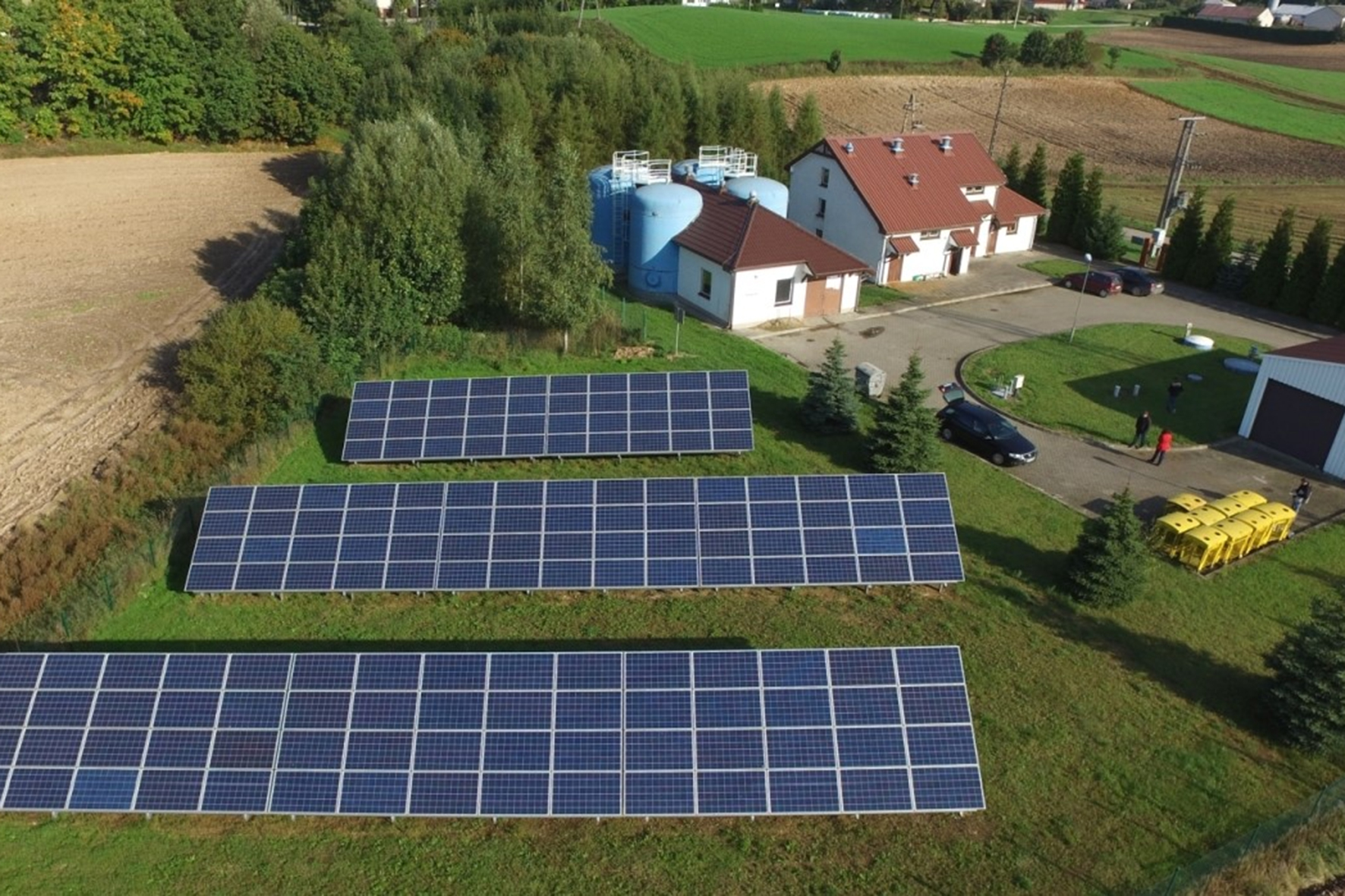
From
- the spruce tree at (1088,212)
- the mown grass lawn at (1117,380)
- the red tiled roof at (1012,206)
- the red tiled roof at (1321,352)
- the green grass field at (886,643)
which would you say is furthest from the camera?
the spruce tree at (1088,212)

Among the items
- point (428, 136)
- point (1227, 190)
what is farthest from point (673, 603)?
point (1227, 190)

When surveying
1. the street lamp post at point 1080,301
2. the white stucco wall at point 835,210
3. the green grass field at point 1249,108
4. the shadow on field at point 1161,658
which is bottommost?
the shadow on field at point 1161,658

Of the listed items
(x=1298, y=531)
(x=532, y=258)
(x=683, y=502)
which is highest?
(x=532, y=258)

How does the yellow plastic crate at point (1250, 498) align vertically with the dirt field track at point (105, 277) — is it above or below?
above

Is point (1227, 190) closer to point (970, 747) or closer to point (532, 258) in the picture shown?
point (532, 258)

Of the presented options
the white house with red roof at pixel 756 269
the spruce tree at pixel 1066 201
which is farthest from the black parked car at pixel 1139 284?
the white house with red roof at pixel 756 269

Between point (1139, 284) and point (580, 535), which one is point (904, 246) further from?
point (580, 535)

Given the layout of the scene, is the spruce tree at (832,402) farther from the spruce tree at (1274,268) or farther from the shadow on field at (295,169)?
the shadow on field at (295,169)
